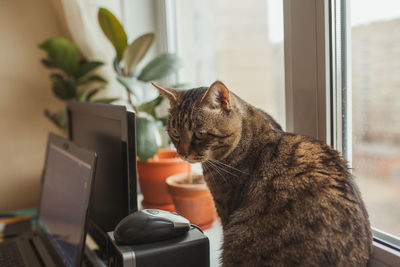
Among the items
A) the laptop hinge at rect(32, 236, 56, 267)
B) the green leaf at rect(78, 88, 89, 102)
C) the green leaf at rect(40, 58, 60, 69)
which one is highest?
the green leaf at rect(40, 58, 60, 69)

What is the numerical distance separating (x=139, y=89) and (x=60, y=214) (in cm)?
47

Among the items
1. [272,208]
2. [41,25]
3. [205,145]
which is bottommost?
[272,208]

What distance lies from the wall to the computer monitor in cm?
81

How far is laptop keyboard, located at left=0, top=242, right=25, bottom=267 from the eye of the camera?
1.08m

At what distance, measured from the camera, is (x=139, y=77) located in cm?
127

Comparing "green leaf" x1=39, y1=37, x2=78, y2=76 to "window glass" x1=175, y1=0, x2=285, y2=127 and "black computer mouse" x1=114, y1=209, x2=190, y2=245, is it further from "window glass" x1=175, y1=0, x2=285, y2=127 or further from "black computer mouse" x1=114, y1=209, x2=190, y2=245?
"black computer mouse" x1=114, y1=209, x2=190, y2=245

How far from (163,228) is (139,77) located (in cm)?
71

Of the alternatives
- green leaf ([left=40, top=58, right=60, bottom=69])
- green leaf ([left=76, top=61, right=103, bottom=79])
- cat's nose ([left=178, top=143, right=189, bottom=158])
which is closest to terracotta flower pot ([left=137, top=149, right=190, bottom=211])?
cat's nose ([left=178, top=143, right=189, bottom=158])

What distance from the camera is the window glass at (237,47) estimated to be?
1.18 m

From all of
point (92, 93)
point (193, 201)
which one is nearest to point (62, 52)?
point (92, 93)

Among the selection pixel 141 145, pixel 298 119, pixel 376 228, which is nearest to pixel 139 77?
pixel 141 145

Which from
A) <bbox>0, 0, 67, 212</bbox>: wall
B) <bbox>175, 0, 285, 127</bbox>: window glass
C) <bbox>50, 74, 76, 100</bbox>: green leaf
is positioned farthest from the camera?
<bbox>0, 0, 67, 212</bbox>: wall

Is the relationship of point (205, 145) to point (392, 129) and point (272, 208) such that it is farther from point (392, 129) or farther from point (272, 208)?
point (392, 129)

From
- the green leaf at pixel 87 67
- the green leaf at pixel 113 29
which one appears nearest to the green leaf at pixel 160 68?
the green leaf at pixel 113 29
